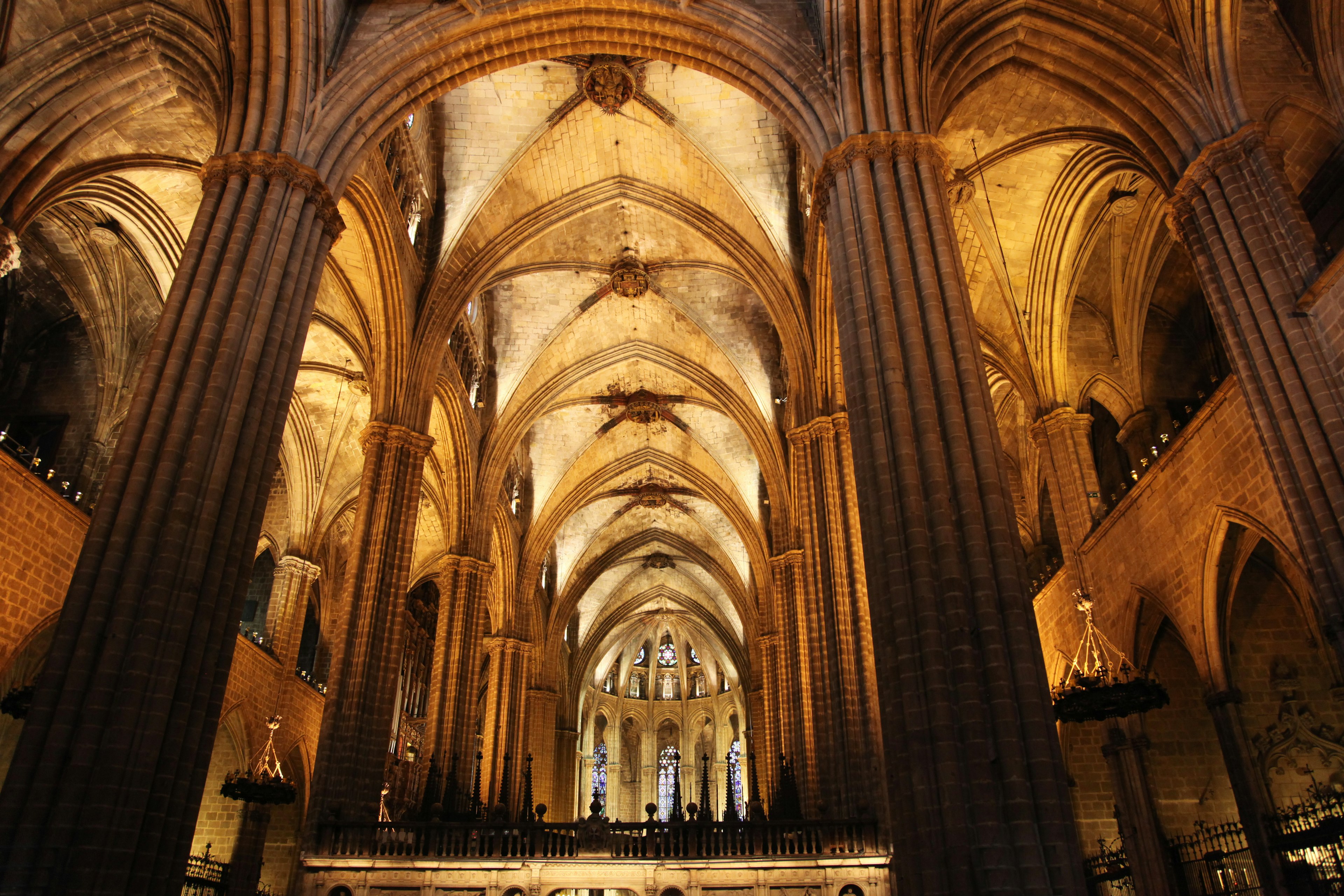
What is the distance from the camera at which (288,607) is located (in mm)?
22547

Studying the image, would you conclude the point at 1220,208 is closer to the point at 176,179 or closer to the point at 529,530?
the point at 176,179

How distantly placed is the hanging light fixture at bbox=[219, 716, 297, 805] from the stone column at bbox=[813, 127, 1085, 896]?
1199 centimetres

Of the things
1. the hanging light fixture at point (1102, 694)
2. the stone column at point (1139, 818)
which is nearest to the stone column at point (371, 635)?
Result: the hanging light fixture at point (1102, 694)

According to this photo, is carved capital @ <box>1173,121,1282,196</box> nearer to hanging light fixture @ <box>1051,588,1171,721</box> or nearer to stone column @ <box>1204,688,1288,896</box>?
hanging light fixture @ <box>1051,588,1171,721</box>

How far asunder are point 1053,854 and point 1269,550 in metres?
9.12

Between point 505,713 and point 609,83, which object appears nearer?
point 609,83

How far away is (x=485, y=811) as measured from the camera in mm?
20703

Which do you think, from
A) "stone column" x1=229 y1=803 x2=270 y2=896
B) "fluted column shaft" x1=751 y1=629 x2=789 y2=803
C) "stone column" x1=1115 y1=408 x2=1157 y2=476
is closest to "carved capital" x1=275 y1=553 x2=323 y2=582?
"stone column" x1=229 y1=803 x2=270 y2=896

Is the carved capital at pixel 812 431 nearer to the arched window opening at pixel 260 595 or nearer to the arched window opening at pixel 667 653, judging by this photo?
the arched window opening at pixel 260 595

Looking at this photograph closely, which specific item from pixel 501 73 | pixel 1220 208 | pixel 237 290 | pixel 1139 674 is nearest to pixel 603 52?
pixel 501 73

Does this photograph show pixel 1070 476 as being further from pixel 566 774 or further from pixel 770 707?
pixel 566 774

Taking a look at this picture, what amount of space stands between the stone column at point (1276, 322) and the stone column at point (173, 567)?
413 inches

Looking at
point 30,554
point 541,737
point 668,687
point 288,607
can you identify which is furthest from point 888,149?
point 668,687

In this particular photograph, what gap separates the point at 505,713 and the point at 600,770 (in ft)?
60.4
